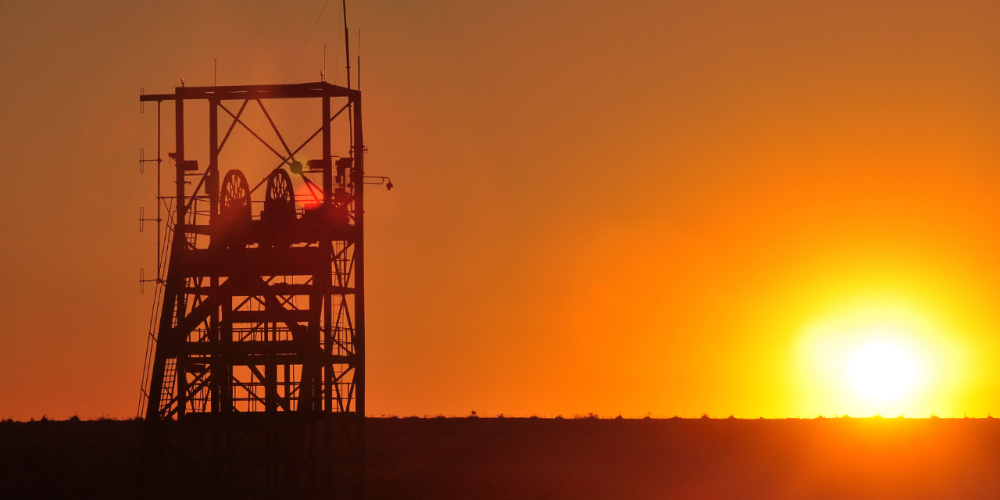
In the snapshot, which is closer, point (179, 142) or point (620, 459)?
point (179, 142)

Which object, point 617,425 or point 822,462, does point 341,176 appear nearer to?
point 822,462

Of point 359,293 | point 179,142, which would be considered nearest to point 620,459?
point 359,293

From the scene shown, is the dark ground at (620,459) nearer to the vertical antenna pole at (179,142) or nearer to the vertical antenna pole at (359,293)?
the vertical antenna pole at (359,293)

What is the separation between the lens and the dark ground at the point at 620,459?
38125 millimetres

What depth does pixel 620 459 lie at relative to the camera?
4538 cm

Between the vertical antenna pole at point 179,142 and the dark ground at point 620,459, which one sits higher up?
the vertical antenna pole at point 179,142

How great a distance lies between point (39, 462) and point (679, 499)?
1998 centimetres

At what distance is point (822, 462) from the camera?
4503 centimetres

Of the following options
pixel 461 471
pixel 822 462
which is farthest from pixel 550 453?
pixel 822 462

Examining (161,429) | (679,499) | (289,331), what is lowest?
(679,499)

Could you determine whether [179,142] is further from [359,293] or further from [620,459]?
[620,459]

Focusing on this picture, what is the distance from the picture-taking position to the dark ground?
1501 inches

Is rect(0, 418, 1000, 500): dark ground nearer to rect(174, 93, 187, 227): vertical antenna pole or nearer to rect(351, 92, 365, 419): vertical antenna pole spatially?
rect(351, 92, 365, 419): vertical antenna pole

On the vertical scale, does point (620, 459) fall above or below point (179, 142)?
below
